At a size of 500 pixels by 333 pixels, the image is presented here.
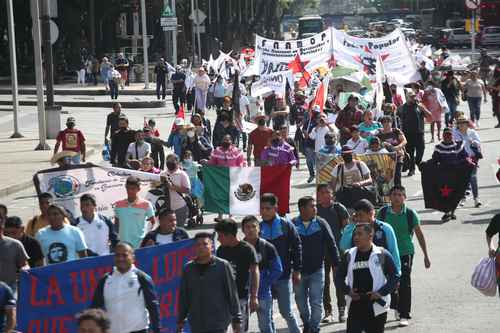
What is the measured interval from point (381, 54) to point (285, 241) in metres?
22.5

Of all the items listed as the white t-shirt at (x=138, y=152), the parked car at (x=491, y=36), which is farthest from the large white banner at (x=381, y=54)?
the parked car at (x=491, y=36)

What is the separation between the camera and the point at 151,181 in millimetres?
17016

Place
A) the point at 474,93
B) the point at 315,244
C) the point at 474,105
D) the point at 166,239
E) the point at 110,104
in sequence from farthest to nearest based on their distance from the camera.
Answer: the point at 110,104, the point at 474,105, the point at 474,93, the point at 315,244, the point at 166,239

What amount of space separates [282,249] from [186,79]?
3260 cm

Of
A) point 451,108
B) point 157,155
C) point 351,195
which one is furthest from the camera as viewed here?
point 451,108

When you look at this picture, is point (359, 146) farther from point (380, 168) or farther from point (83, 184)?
point (83, 184)

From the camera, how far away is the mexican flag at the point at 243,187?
59.7ft

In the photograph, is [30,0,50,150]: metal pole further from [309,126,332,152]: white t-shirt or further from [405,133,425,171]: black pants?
[405,133,425,171]: black pants

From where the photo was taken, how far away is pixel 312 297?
41.0 feet

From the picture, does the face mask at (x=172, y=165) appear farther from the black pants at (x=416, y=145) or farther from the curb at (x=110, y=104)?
the curb at (x=110, y=104)

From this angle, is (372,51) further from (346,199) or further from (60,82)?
(60,82)

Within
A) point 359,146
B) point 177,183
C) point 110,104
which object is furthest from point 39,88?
point 110,104

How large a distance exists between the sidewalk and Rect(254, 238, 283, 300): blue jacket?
44.3 ft

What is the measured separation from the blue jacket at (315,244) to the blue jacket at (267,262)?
2.64ft
